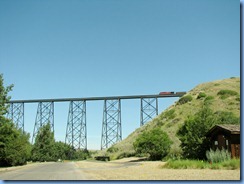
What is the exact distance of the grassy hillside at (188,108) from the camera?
3396cm

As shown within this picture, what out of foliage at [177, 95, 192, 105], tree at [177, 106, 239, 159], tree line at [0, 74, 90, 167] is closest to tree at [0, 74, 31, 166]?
tree line at [0, 74, 90, 167]

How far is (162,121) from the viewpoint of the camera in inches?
1553

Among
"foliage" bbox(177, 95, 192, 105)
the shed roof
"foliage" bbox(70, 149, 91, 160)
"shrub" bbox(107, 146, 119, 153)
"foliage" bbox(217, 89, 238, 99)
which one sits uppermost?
"foliage" bbox(217, 89, 238, 99)

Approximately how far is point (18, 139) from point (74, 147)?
1446 cm

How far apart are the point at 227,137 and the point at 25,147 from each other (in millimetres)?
17944

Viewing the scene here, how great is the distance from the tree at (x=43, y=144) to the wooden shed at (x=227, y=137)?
81.1ft

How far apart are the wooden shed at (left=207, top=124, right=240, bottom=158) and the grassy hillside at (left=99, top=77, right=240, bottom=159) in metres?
13.4

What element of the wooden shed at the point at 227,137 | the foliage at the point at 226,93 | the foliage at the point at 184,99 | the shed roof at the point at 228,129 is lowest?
the wooden shed at the point at 227,137

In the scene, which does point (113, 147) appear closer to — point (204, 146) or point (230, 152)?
point (204, 146)

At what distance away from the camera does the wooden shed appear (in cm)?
1462

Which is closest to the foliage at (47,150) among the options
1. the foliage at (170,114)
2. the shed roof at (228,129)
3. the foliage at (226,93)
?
the foliage at (170,114)

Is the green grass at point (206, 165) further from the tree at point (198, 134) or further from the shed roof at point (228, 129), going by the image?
the tree at point (198, 134)

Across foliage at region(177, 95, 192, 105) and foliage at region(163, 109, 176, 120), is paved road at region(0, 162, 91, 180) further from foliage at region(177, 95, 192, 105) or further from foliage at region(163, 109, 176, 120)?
foliage at region(177, 95, 192, 105)

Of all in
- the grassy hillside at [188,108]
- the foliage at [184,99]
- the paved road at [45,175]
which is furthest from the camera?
the foliage at [184,99]
